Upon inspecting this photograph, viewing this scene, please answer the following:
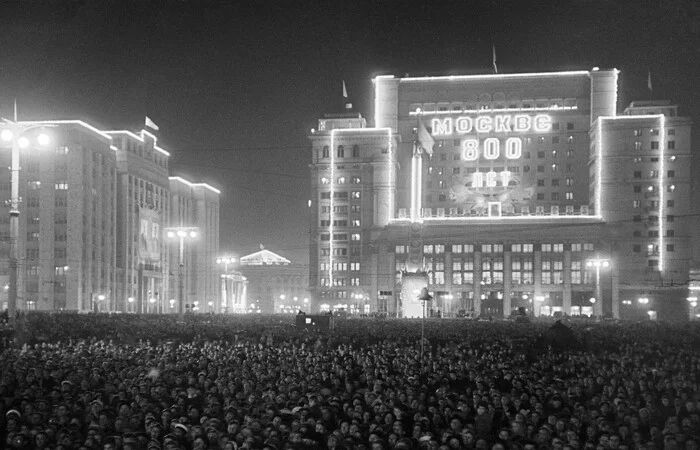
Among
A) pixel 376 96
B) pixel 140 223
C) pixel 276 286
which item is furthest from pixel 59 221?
pixel 276 286

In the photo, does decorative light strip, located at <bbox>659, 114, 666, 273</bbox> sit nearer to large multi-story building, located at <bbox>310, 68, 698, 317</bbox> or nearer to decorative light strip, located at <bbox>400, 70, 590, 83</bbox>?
large multi-story building, located at <bbox>310, 68, 698, 317</bbox>

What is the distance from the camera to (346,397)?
17781 millimetres

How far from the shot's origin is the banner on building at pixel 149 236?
116188 mm

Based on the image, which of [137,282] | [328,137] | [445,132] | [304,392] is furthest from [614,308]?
[304,392]

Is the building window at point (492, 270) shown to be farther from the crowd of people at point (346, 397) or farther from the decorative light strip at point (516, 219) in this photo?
the crowd of people at point (346, 397)

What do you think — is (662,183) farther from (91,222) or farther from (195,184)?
(195,184)

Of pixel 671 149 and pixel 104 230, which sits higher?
pixel 671 149

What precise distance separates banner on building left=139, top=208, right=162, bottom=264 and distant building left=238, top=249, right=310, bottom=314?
194 feet

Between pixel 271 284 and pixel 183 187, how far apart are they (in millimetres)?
46590

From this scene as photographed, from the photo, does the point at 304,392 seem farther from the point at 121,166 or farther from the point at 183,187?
the point at 183,187

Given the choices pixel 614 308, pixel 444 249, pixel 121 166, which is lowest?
pixel 614 308

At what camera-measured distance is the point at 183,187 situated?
142375 mm

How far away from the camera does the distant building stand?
180m

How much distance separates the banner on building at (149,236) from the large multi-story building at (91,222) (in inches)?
5.7
